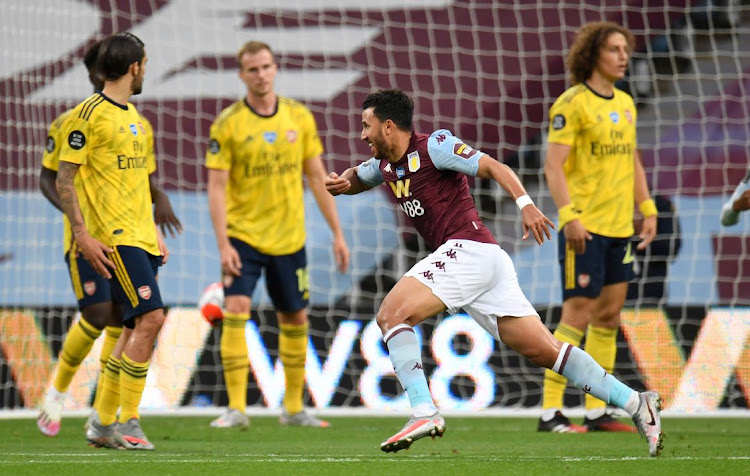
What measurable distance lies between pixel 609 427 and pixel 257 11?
6286 mm

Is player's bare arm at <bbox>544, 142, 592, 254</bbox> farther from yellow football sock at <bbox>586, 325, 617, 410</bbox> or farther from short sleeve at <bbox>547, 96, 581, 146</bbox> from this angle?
yellow football sock at <bbox>586, 325, 617, 410</bbox>

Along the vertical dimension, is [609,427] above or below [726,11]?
below

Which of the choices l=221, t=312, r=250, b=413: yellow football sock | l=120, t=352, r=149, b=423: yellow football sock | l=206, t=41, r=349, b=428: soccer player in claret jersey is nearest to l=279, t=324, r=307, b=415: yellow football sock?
l=206, t=41, r=349, b=428: soccer player in claret jersey

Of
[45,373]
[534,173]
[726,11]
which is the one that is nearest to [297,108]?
[45,373]

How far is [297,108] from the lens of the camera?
814cm

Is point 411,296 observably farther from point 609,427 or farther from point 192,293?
point 192,293

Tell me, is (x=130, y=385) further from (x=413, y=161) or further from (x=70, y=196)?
(x=413, y=161)

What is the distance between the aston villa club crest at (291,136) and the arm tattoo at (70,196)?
7.58 feet

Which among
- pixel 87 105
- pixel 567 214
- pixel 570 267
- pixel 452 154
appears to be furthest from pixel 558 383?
pixel 87 105

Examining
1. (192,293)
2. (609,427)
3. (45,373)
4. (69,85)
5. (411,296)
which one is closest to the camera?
(411,296)

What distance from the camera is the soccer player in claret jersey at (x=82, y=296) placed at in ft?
22.4

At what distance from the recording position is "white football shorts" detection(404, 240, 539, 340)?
5438mm

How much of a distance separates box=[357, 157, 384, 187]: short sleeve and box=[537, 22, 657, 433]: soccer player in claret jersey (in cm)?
180

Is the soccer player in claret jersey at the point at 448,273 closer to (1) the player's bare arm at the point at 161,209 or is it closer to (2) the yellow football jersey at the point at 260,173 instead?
(1) the player's bare arm at the point at 161,209
